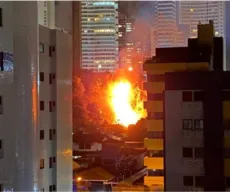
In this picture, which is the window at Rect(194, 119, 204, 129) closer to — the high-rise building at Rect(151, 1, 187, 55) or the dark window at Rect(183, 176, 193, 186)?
the dark window at Rect(183, 176, 193, 186)

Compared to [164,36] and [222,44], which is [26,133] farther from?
[164,36]

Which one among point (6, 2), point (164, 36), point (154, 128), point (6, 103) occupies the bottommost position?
point (154, 128)

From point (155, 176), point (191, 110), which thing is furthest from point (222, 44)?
point (191, 110)

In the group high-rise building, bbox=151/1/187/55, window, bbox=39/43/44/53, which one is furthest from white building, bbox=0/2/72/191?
high-rise building, bbox=151/1/187/55

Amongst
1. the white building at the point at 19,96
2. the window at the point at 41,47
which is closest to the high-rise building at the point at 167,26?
the window at the point at 41,47

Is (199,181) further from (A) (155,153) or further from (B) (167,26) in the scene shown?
(B) (167,26)

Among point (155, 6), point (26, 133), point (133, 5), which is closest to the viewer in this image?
point (26, 133)

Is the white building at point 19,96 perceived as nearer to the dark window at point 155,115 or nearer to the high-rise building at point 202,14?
the dark window at point 155,115
